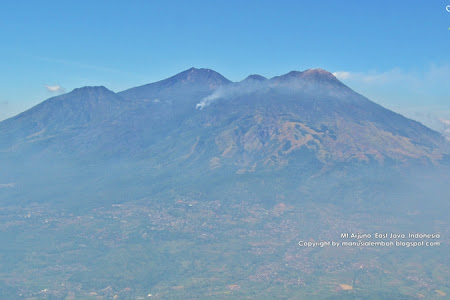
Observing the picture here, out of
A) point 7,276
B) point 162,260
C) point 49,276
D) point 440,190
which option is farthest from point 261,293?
point 440,190

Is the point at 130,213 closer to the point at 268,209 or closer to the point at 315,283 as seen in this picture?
the point at 268,209

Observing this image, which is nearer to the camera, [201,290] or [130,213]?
[201,290]

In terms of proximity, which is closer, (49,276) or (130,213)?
(49,276)

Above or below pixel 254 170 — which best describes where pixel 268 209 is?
below

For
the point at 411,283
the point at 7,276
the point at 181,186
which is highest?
the point at 181,186

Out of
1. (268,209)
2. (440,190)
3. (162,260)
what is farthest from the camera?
(440,190)

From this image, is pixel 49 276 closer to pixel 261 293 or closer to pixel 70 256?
pixel 70 256

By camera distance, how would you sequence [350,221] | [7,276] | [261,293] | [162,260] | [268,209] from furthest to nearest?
1. [268,209]
2. [350,221]
3. [162,260]
4. [7,276]
5. [261,293]

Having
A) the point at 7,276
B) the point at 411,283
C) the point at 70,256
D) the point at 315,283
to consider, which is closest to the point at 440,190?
the point at 411,283

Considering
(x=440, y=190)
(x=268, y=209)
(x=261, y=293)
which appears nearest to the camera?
(x=261, y=293)
